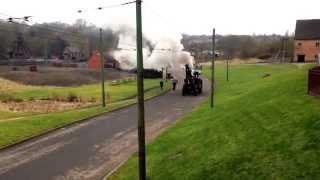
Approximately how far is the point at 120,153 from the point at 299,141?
12754mm

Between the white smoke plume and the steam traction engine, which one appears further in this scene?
the white smoke plume

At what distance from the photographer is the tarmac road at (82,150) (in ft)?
73.9

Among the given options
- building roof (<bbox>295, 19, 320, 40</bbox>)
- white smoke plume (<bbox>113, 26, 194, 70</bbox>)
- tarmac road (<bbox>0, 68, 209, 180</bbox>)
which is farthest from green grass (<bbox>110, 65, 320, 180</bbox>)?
building roof (<bbox>295, 19, 320, 40</bbox>)

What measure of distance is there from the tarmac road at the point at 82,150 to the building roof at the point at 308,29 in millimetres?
72404

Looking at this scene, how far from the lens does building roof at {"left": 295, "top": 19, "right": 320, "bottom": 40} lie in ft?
348

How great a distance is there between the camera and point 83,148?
28.0m

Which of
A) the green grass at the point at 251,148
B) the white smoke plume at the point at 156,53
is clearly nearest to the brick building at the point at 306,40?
the white smoke plume at the point at 156,53

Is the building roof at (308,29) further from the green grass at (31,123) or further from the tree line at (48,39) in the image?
the green grass at (31,123)

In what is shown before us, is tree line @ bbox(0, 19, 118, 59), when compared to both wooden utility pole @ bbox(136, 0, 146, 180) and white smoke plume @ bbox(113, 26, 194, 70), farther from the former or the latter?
wooden utility pole @ bbox(136, 0, 146, 180)

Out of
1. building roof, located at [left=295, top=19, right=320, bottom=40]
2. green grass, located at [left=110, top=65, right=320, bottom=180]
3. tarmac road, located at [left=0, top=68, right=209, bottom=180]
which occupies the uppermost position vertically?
building roof, located at [left=295, top=19, right=320, bottom=40]

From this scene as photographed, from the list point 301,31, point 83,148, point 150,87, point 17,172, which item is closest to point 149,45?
point 150,87

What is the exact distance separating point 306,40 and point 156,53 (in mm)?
43248

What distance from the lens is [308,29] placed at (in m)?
108

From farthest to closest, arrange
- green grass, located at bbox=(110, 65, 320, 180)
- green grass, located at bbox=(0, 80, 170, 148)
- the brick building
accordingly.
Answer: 1. the brick building
2. green grass, located at bbox=(0, 80, 170, 148)
3. green grass, located at bbox=(110, 65, 320, 180)
